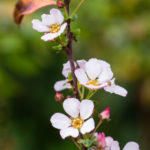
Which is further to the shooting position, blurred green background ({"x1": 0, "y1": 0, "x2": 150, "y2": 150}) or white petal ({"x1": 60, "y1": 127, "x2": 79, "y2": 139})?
blurred green background ({"x1": 0, "y1": 0, "x2": 150, "y2": 150})

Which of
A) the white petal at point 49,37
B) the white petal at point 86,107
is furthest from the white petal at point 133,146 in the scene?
the white petal at point 49,37

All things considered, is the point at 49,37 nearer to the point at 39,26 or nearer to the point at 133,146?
the point at 39,26

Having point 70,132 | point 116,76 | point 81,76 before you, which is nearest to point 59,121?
point 70,132

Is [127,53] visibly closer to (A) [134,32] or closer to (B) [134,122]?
(A) [134,32]

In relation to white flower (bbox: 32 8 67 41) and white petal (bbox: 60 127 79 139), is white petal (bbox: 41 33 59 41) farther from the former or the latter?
white petal (bbox: 60 127 79 139)

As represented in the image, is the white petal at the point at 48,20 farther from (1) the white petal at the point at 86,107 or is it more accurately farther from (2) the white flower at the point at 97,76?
(1) the white petal at the point at 86,107

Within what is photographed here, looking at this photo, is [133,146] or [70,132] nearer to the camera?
[70,132]

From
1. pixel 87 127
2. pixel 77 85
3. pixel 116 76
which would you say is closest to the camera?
pixel 87 127

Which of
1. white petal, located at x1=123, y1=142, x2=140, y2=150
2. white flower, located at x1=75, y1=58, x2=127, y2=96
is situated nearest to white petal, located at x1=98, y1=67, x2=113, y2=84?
white flower, located at x1=75, y1=58, x2=127, y2=96
